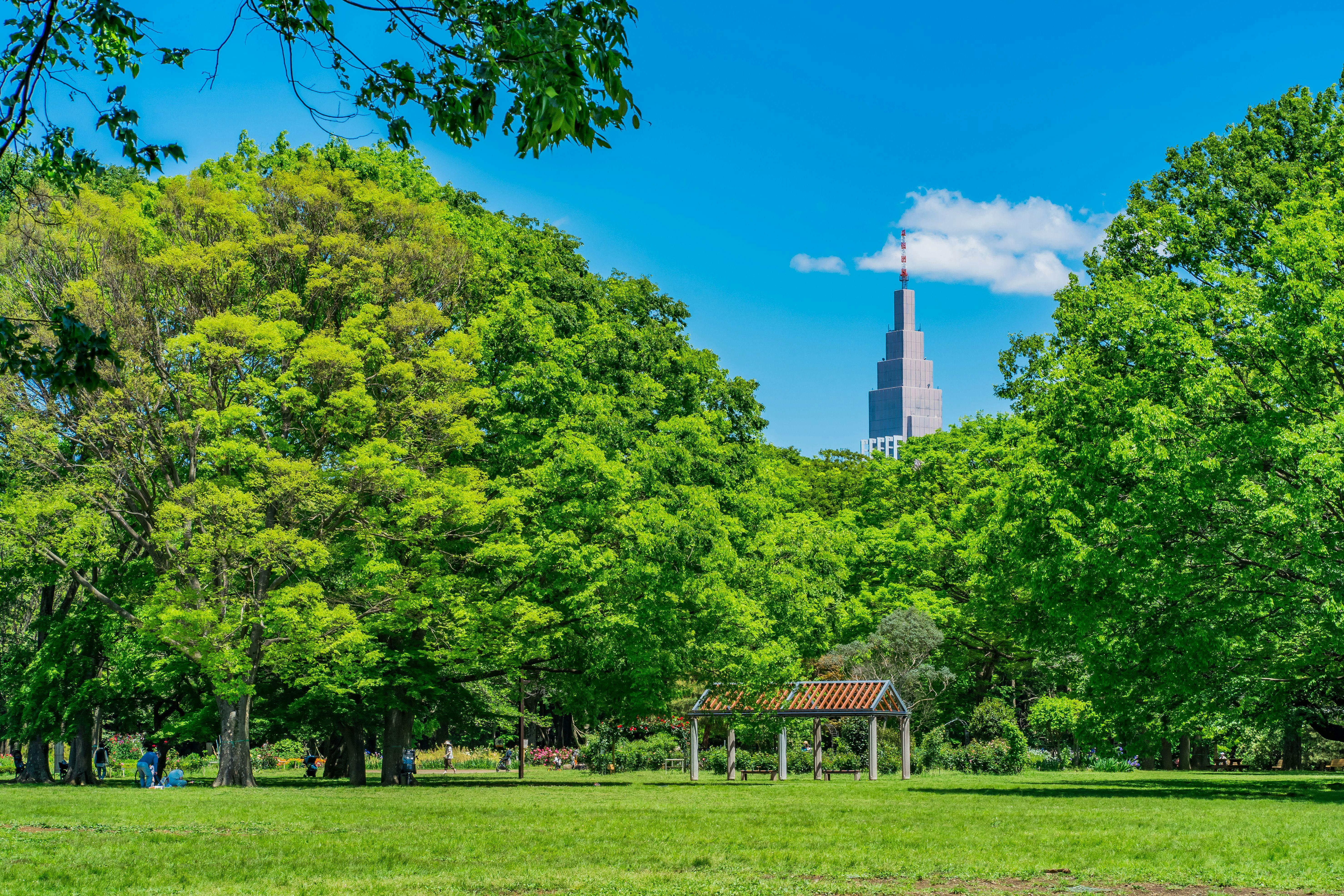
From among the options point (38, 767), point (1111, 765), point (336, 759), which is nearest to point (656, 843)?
point (38, 767)

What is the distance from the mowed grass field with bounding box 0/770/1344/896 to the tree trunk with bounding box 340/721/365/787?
7963 millimetres

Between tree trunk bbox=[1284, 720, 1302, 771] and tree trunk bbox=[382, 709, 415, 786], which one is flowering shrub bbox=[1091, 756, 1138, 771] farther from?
tree trunk bbox=[382, 709, 415, 786]

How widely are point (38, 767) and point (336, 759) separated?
438 inches

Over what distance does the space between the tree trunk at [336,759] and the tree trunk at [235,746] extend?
36.5 ft

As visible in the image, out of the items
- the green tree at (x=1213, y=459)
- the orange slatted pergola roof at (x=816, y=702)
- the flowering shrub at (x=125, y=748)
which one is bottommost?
the flowering shrub at (x=125, y=748)

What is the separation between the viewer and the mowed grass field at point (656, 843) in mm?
11359

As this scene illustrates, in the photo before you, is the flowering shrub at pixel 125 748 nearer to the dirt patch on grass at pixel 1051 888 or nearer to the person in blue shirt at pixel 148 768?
the person in blue shirt at pixel 148 768

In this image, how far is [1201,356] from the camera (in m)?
26.4

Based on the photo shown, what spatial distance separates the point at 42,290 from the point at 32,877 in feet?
74.9

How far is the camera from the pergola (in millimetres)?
37125

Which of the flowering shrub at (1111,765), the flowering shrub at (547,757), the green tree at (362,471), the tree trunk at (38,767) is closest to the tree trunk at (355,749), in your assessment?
the green tree at (362,471)

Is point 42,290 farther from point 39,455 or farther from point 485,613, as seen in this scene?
point 485,613

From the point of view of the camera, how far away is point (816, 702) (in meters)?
37.9

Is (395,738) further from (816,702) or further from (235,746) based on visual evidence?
(816,702)
